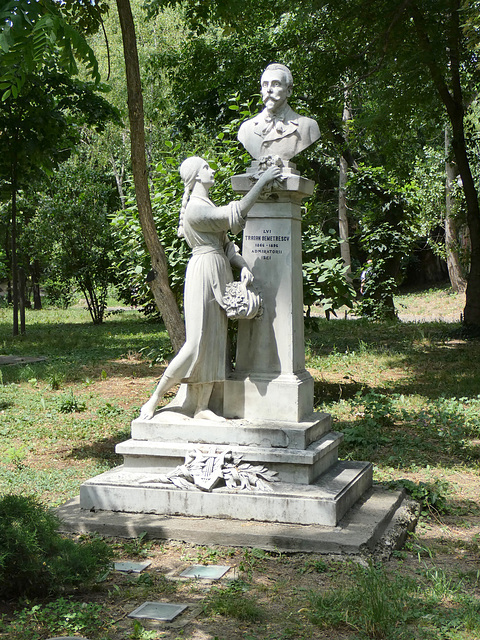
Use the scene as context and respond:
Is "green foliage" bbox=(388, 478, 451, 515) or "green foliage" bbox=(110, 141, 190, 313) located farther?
"green foliage" bbox=(110, 141, 190, 313)

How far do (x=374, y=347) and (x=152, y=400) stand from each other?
29.8 feet

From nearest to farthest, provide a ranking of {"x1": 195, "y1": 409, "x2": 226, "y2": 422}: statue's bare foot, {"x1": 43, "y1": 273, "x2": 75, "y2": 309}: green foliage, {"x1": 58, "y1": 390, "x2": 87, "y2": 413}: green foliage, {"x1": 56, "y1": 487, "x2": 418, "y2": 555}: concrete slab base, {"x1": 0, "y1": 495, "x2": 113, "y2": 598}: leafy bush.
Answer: {"x1": 0, "y1": 495, "x2": 113, "y2": 598}: leafy bush, {"x1": 56, "y1": 487, "x2": 418, "y2": 555}: concrete slab base, {"x1": 195, "y1": 409, "x2": 226, "y2": 422}: statue's bare foot, {"x1": 58, "y1": 390, "x2": 87, "y2": 413}: green foliage, {"x1": 43, "y1": 273, "x2": 75, "y2": 309}: green foliage

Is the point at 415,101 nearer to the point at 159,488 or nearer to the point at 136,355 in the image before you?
the point at 136,355

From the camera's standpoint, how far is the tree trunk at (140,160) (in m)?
8.53

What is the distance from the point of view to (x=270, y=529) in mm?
5246

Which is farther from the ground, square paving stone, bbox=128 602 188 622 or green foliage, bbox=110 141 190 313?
green foliage, bbox=110 141 190 313

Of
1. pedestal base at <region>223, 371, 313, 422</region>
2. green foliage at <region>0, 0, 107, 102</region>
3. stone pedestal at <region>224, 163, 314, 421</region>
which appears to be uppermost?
green foliage at <region>0, 0, 107, 102</region>

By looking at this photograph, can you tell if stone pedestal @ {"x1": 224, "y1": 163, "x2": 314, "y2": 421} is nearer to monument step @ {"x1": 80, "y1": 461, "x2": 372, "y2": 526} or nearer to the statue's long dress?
the statue's long dress

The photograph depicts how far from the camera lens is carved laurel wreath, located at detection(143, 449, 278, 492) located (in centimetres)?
556

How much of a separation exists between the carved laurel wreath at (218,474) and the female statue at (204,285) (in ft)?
1.48

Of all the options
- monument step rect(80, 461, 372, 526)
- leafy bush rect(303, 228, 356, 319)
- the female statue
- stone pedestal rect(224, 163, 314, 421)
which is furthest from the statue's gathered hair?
leafy bush rect(303, 228, 356, 319)

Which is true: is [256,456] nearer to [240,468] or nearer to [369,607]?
[240,468]

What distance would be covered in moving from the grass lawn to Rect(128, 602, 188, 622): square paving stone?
0.07 m

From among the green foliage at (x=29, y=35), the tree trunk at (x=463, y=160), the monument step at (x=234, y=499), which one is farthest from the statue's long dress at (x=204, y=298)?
the tree trunk at (x=463, y=160)
